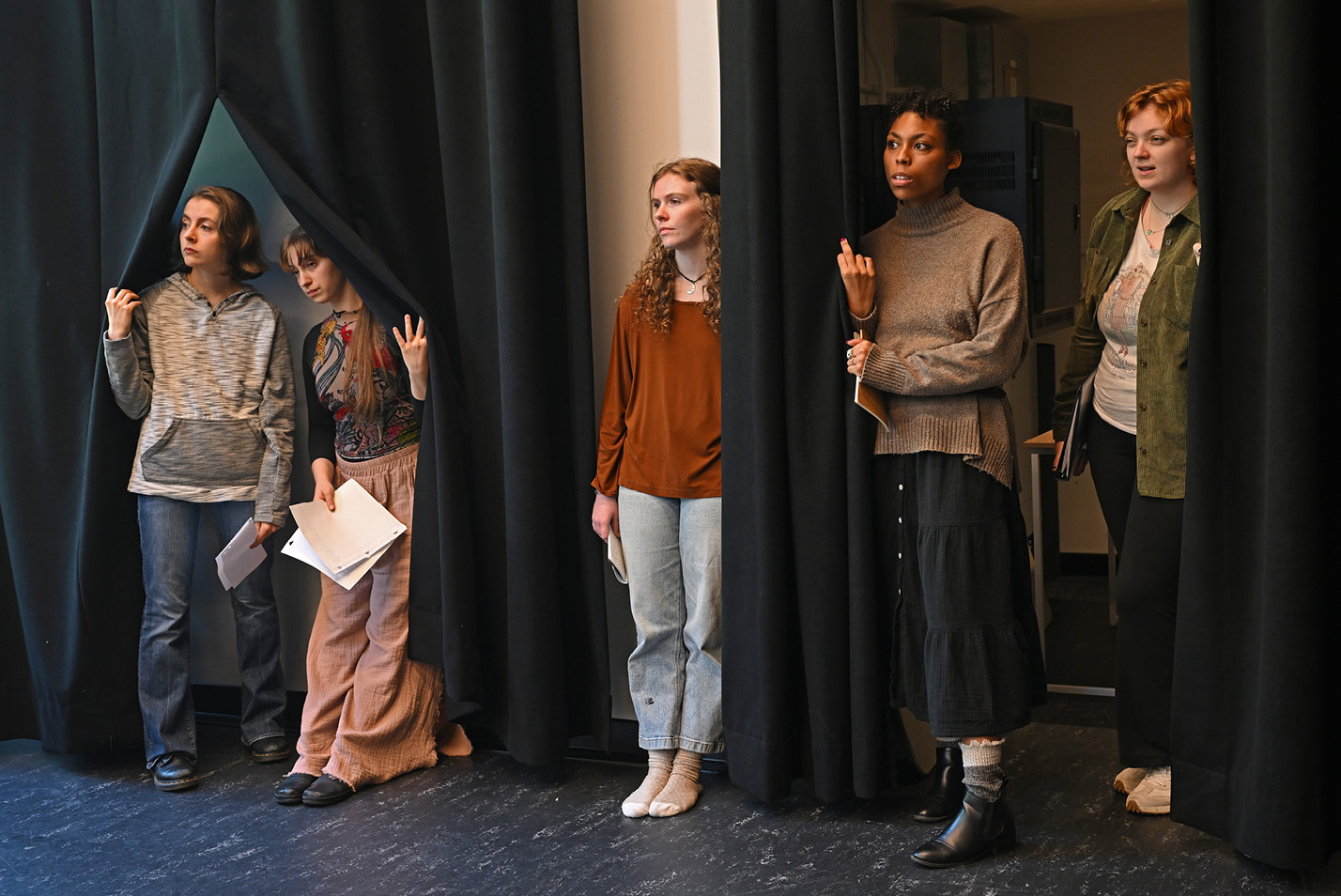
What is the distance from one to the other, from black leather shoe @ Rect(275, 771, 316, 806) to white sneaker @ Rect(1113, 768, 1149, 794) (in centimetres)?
192

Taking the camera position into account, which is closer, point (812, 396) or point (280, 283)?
point (812, 396)

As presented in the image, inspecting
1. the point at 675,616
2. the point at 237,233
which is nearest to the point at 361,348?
the point at 237,233

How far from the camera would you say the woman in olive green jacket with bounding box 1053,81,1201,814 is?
2.37 meters

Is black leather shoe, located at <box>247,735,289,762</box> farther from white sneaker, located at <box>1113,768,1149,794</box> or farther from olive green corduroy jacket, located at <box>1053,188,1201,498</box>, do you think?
olive green corduroy jacket, located at <box>1053,188,1201,498</box>

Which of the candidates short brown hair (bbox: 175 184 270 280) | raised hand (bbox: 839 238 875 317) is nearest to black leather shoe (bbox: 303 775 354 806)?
short brown hair (bbox: 175 184 270 280)

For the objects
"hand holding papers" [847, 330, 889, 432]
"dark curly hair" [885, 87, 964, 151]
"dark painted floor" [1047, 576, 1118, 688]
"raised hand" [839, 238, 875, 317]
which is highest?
"dark curly hair" [885, 87, 964, 151]

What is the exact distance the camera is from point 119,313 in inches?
121

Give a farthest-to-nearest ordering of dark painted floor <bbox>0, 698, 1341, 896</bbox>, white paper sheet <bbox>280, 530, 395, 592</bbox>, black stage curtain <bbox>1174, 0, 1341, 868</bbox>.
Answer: white paper sheet <bbox>280, 530, 395, 592</bbox> < dark painted floor <bbox>0, 698, 1341, 896</bbox> < black stage curtain <bbox>1174, 0, 1341, 868</bbox>

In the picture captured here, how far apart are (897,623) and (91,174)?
2409 millimetres

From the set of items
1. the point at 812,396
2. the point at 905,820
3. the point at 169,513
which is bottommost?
the point at 905,820

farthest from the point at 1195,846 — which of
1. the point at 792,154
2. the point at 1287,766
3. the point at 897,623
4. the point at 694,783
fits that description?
the point at 792,154

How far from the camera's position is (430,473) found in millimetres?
2992

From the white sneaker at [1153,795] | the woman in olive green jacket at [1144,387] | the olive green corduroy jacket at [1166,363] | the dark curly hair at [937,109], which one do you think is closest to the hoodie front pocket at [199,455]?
the dark curly hair at [937,109]

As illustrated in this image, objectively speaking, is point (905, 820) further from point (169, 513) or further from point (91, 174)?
point (91, 174)
